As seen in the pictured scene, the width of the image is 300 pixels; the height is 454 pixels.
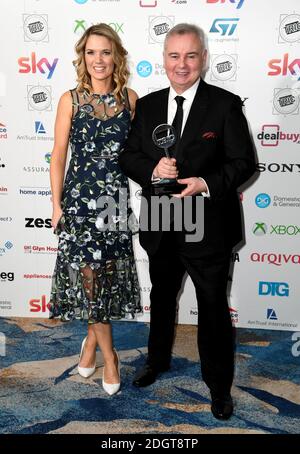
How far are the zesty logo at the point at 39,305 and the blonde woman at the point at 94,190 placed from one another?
40.1 inches

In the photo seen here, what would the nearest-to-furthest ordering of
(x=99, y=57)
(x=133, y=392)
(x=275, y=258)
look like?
(x=99, y=57) → (x=133, y=392) → (x=275, y=258)

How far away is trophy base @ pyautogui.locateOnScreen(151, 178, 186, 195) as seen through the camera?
2467 millimetres

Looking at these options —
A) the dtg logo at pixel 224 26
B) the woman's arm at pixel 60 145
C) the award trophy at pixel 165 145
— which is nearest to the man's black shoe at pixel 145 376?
the woman's arm at pixel 60 145

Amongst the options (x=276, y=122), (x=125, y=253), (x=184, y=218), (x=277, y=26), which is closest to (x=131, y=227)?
(x=125, y=253)

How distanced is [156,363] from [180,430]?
56 cm

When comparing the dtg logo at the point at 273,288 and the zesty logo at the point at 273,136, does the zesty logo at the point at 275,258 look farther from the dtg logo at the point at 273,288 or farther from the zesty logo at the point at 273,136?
the zesty logo at the point at 273,136

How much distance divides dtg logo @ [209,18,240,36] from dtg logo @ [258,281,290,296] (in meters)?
1.80

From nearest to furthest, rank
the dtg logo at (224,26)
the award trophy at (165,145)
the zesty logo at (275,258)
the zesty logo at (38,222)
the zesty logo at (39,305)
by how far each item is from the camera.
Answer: the award trophy at (165,145), the dtg logo at (224,26), the zesty logo at (275,258), the zesty logo at (38,222), the zesty logo at (39,305)

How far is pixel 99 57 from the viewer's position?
2619 millimetres

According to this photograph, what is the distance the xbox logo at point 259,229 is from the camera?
11.9 ft

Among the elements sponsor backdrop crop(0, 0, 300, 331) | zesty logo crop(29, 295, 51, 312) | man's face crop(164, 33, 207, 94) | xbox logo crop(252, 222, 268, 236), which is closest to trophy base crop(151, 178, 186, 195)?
man's face crop(164, 33, 207, 94)

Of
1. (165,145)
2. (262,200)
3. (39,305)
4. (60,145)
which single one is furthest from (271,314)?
(60,145)

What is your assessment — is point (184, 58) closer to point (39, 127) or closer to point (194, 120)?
point (194, 120)

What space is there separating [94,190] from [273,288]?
5.70 feet
